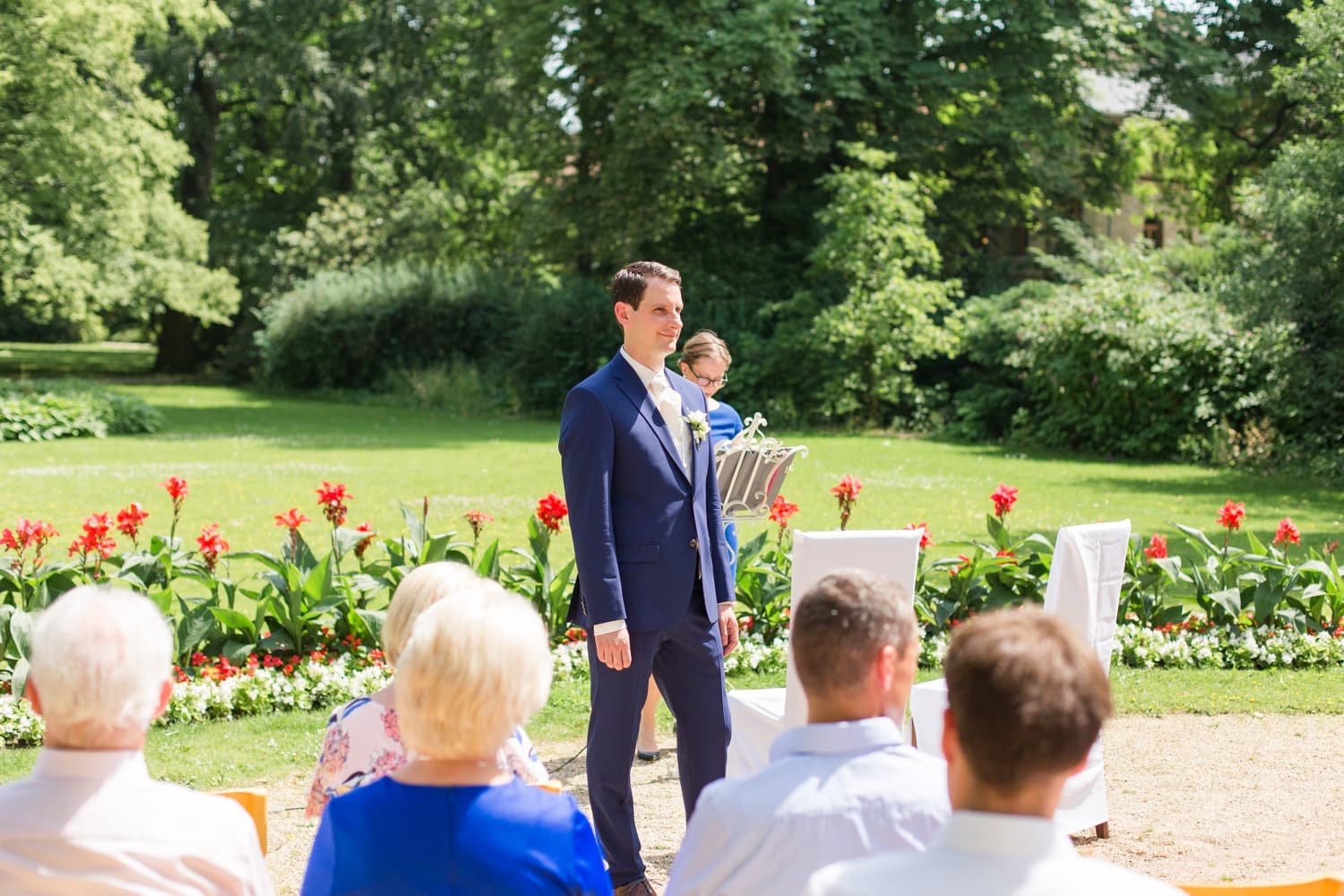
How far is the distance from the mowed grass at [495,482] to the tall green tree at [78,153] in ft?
19.5

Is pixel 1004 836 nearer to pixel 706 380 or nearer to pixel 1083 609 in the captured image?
pixel 1083 609

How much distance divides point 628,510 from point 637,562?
0.17 meters

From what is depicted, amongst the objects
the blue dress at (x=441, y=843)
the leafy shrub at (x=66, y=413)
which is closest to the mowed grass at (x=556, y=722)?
the blue dress at (x=441, y=843)

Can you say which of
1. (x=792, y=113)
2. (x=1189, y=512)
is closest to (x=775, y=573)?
(x=1189, y=512)

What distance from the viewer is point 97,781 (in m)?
2.17

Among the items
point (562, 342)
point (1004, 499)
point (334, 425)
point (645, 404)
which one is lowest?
point (334, 425)

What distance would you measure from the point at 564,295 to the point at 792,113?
6312 millimetres

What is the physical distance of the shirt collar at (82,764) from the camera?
2.16 m

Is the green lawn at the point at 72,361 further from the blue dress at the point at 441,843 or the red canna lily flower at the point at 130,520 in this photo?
the blue dress at the point at 441,843

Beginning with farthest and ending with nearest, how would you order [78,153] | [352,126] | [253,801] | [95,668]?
[352,126], [78,153], [253,801], [95,668]

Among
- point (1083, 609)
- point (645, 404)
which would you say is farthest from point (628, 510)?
point (1083, 609)

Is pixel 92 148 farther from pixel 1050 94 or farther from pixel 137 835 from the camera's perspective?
pixel 137 835

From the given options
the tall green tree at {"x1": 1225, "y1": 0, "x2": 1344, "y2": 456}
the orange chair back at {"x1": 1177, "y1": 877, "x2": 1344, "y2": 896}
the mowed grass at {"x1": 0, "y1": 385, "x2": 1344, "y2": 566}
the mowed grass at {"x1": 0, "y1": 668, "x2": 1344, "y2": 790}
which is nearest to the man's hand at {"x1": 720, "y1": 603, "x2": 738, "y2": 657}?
the mowed grass at {"x1": 0, "y1": 668, "x2": 1344, "y2": 790}

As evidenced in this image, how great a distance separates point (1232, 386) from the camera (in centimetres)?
1986
